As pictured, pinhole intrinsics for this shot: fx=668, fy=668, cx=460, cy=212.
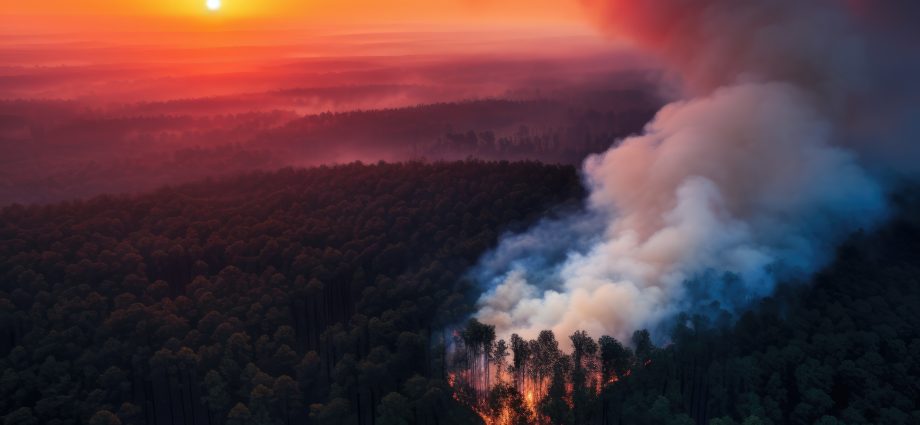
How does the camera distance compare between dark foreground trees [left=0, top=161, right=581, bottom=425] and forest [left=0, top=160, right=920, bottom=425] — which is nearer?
forest [left=0, top=160, right=920, bottom=425]

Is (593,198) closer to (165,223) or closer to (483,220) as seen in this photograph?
(483,220)

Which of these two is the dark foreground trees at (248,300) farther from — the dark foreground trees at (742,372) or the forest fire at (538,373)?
the dark foreground trees at (742,372)

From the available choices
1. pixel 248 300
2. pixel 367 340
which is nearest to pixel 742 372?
pixel 367 340

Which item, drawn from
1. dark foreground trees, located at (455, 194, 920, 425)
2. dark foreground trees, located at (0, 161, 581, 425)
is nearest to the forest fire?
dark foreground trees, located at (455, 194, 920, 425)

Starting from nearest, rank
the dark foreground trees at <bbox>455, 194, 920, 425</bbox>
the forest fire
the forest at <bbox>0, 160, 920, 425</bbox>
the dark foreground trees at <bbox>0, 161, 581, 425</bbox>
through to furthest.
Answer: the forest fire, the dark foreground trees at <bbox>455, 194, 920, 425</bbox>, the forest at <bbox>0, 160, 920, 425</bbox>, the dark foreground trees at <bbox>0, 161, 581, 425</bbox>

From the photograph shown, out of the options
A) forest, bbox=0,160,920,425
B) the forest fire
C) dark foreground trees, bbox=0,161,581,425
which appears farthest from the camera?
dark foreground trees, bbox=0,161,581,425

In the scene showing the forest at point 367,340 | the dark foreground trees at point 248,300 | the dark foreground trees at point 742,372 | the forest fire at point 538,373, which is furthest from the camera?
the dark foreground trees at point 248,300

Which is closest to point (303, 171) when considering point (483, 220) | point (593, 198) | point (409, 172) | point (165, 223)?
point (409, 172)

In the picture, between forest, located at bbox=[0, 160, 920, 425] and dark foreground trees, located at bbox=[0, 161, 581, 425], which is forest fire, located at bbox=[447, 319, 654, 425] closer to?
forest, located at bbox=[0, 160, 920, 425]

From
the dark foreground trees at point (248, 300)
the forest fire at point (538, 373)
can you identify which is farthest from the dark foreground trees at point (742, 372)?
the dark foreground trees at point (248, 300)
